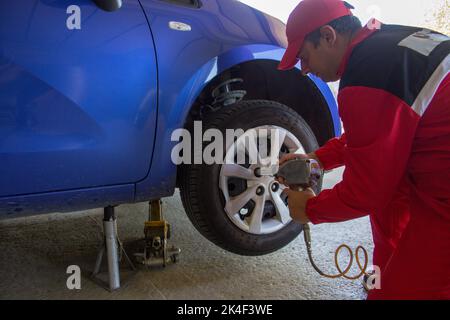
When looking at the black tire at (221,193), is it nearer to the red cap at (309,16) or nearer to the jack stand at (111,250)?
the jack stand at (111,250)

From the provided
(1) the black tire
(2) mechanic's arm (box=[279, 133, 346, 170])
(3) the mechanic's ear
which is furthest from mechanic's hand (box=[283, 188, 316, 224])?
(1) the black tire

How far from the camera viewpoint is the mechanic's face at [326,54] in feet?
3.11

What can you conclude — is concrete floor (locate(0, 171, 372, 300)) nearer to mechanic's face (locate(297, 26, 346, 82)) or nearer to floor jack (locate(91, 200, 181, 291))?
floor jack (locate(91, 200, 181, 291))

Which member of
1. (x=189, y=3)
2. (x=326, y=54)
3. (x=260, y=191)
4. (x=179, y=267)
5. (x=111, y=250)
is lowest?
(x=179, y=267)

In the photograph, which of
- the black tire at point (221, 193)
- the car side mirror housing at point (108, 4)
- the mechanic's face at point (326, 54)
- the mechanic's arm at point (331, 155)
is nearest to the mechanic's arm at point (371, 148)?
the mechanic's face at point (326, 54)

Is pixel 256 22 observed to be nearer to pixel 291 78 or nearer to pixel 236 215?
pixel 291 78

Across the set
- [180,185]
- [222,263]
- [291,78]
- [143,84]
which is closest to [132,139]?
[143,84]

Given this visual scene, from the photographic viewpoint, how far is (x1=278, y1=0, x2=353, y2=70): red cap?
36.9 inches

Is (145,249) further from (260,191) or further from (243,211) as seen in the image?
(260,191)

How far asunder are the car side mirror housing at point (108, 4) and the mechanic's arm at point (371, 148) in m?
0.81

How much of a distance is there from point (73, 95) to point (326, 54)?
0.78 m

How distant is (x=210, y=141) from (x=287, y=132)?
14.0 inches

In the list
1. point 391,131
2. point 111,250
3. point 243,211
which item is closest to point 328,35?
point 391,131

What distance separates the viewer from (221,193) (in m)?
1.54
